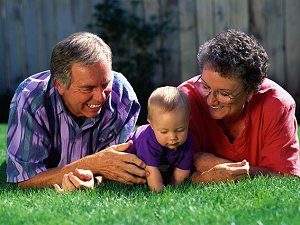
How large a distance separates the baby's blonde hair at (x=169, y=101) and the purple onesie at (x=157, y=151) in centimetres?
23

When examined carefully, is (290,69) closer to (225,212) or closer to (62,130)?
(62,130)

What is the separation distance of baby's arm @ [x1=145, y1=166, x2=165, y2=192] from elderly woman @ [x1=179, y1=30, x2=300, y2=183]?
30 cm

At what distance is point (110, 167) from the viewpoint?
600 centimetres

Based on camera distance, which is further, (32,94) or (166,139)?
(32,94)

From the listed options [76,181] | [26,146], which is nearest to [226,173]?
[76,181]

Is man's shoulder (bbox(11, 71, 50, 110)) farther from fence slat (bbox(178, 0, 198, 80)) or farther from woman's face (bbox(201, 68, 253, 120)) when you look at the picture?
fence slat (bbox(178, 0, 198, 80))

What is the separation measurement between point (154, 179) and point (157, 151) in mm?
189

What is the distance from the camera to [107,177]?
6.07 m

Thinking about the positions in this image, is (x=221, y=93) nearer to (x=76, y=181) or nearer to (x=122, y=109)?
(x=122, y=109)

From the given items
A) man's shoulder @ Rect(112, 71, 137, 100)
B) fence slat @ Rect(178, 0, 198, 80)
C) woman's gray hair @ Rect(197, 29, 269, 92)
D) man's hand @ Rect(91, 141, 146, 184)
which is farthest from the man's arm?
fence slat @ Rect(178, 0, 198, 80)

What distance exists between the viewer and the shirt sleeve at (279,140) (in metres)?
5.99

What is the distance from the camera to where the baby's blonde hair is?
18.5 ft

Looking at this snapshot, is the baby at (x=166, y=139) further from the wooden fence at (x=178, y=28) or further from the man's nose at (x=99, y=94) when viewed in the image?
the wooden fence at (x=178, y=28)

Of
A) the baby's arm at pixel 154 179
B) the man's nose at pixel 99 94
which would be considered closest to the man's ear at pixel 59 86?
the man's nose at pixel 99 94
